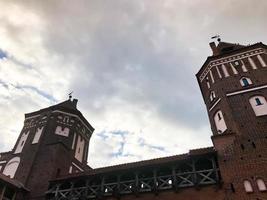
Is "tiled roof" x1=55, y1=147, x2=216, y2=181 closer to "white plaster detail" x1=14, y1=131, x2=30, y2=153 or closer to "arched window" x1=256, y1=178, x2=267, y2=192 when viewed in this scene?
"arched window" x1=256, y1=178, x2=267, y2=192

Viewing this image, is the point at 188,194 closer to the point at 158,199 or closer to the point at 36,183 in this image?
the point at 158,199

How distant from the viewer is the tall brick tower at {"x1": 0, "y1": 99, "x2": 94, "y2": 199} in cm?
1794

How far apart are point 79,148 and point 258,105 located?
15.4 meters

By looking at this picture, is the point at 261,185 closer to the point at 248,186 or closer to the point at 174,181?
the point at 248,186

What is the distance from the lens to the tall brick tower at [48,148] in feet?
58.9

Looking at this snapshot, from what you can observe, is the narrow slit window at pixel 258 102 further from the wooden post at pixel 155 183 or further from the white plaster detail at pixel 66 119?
the white plaster detail at pixel 66 119

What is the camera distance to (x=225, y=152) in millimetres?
13375

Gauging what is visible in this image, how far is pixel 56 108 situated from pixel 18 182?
7408mm

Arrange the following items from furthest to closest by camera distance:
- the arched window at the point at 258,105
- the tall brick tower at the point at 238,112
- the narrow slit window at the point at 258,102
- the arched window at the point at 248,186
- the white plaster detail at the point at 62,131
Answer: the white plaster detail at the point at 62,131
the narrow slit window at the point at 258,102
the arched window at the point at 258,105
the tall brick tower at the point at 238,112
the arched window at the point at 248,186

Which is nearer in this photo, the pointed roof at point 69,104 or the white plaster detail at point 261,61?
the white plaster detail at point 261,61

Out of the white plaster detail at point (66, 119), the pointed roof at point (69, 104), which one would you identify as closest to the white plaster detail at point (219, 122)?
the white plaster detail at point (66, 119)

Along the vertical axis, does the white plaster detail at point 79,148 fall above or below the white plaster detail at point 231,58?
below

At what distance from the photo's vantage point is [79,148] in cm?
2283

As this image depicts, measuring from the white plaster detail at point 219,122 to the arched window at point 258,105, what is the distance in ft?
6.41
